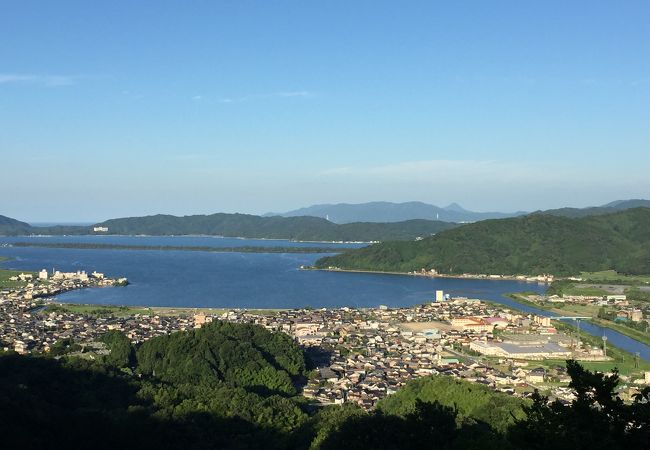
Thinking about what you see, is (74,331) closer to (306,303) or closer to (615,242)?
(306,303)

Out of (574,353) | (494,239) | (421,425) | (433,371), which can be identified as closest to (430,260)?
(494,239)

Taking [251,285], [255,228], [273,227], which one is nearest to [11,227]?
[255,228]

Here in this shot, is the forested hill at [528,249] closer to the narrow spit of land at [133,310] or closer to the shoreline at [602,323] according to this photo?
the shoreline at [602,323]

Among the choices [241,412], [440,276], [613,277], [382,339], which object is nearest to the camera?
[241,412]

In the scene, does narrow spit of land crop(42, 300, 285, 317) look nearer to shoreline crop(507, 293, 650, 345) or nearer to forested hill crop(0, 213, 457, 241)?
shoreline crop(507, 293, 650, 345)

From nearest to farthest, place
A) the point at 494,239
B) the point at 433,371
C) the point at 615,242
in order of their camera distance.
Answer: the point at 433,371
the point at 615,242
the point at 494,239

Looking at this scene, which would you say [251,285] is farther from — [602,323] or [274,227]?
[274,227]
